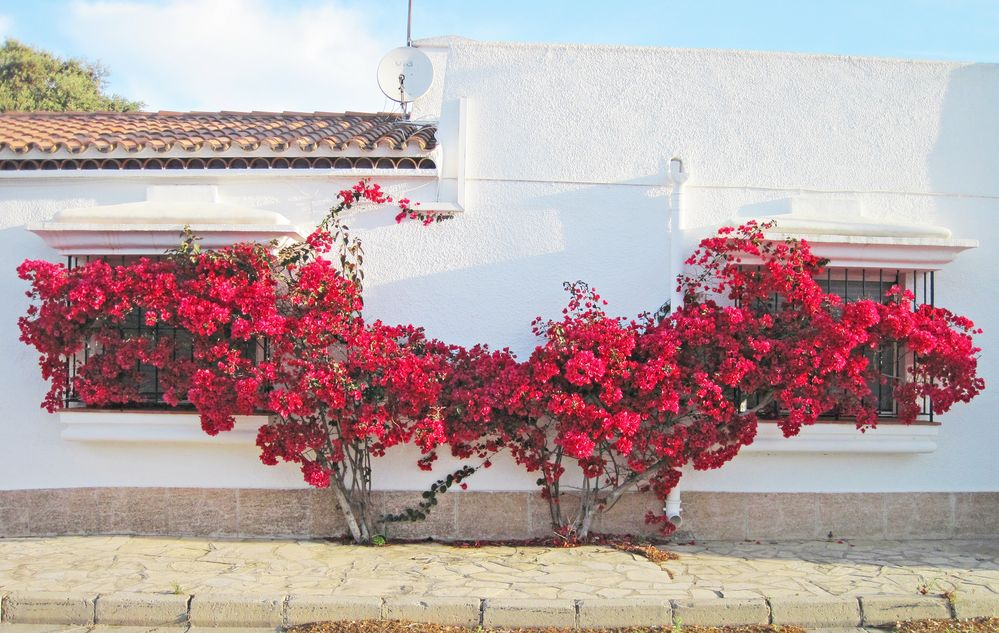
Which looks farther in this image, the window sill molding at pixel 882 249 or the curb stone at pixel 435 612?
the window sill molding at pixel 882 249

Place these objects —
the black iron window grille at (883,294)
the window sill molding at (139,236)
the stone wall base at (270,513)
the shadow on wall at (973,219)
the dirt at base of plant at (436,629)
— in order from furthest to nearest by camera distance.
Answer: the shadow on wall at (973,219)
the black iron window grille at (883,294)
the stone wall base at (270,513)
the window sill molding at (139,236)
the dirt at base of plant at (436,629)

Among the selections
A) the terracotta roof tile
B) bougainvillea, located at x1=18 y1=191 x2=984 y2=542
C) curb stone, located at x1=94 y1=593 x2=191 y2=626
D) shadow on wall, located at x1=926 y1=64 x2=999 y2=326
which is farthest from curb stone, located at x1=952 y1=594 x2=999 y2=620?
the terracotta roof tile

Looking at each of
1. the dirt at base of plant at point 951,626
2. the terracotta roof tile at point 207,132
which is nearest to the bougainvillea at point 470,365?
the terracotta roof tile at point 207,132

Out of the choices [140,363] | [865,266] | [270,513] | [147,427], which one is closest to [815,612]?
[865,266]

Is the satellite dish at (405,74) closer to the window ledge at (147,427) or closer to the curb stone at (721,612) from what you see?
the window ledge at (147,427)

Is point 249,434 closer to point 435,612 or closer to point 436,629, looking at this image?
point 435,612

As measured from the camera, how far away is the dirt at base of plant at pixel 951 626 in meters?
5.45

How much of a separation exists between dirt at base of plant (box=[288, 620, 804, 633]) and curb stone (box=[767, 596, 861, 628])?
8cm

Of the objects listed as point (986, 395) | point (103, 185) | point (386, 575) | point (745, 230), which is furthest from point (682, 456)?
point (103, 185)

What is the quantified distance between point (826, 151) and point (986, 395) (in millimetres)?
2647

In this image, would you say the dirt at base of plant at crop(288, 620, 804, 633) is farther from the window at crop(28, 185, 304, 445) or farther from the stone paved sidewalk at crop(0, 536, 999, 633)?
the window at crop(28, 185, 304, 445)

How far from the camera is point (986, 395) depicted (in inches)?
303

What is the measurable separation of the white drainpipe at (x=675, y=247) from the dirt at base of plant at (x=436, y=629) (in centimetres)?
181

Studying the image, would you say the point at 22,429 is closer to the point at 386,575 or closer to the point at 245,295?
the point at 245,295
